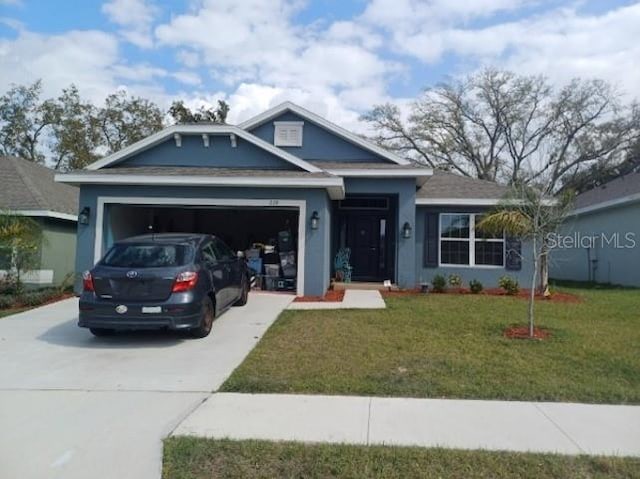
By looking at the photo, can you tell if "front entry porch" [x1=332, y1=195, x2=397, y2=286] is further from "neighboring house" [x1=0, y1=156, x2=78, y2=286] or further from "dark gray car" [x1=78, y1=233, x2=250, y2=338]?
"neighboring house" [x1=0, y1=156, x2=78, y2=286]

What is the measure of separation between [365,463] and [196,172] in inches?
408

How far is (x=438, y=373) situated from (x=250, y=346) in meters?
2.93

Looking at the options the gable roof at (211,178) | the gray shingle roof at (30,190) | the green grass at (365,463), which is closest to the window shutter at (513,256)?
the gable roof at (211,178)

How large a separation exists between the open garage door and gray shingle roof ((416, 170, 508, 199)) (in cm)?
424

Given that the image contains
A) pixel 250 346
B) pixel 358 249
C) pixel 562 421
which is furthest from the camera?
pixel 358 249

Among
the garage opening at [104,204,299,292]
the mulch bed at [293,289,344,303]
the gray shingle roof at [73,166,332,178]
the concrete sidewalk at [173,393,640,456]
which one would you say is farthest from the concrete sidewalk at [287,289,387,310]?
the concrete sidewalk at [173,393,640,456]

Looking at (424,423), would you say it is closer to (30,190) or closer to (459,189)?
(459,189)

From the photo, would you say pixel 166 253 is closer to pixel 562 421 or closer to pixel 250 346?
pixel 250 346

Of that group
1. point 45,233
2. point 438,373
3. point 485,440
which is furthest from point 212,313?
point 45,233

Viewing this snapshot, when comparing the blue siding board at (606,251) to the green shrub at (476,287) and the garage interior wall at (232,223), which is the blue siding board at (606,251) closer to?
the green shrub at (476,287)

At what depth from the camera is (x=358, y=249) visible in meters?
16.7

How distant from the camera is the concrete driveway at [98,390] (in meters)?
4.14

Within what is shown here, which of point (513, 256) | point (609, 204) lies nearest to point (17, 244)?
point (513, 256)

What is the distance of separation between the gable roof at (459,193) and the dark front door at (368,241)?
65.7 inches
